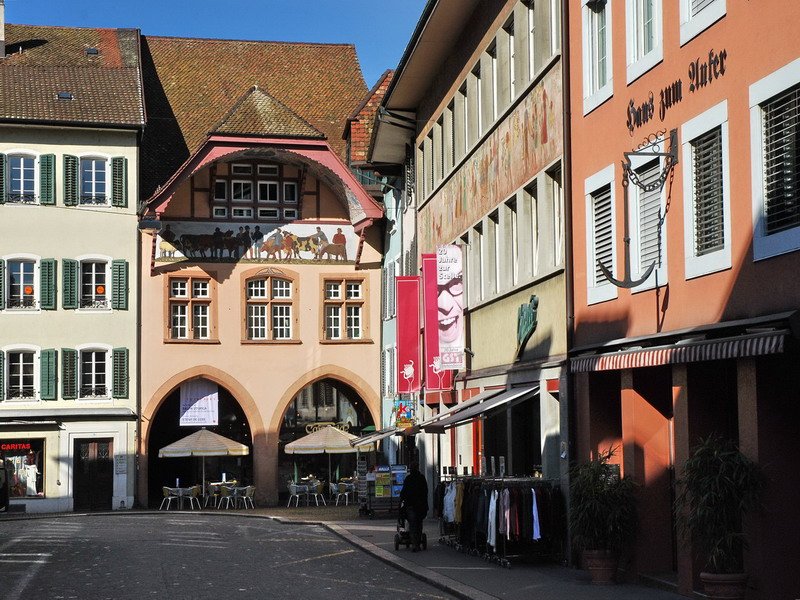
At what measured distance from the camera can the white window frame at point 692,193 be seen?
13562 mm

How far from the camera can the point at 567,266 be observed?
19.0 meters

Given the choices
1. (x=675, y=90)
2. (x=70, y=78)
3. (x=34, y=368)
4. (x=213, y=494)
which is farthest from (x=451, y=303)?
(x=70, y=78)

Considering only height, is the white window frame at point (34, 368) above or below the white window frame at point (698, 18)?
below

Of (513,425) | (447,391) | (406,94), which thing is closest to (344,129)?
(406,94)

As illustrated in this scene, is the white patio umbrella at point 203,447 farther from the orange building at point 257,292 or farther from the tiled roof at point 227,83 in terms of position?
the tiled roof at point 227,83

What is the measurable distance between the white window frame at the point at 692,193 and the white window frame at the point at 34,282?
1172 inches

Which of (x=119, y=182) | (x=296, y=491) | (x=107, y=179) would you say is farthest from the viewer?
(x=296, y=491)

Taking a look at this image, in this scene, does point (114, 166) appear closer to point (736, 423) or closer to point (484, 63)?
point (484, 63)

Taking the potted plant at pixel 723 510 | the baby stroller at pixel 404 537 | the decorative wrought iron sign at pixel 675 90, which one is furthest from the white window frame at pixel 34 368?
the potted plant at pixel 723 510

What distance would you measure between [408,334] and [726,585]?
70.9 ft

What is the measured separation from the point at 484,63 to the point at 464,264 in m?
4.47

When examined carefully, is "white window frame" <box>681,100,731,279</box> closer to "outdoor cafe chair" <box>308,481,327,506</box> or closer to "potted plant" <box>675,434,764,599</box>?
"potted plant" <box>675,434,764,599</box>

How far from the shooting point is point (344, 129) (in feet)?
154

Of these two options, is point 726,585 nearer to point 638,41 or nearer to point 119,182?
point 638,41
